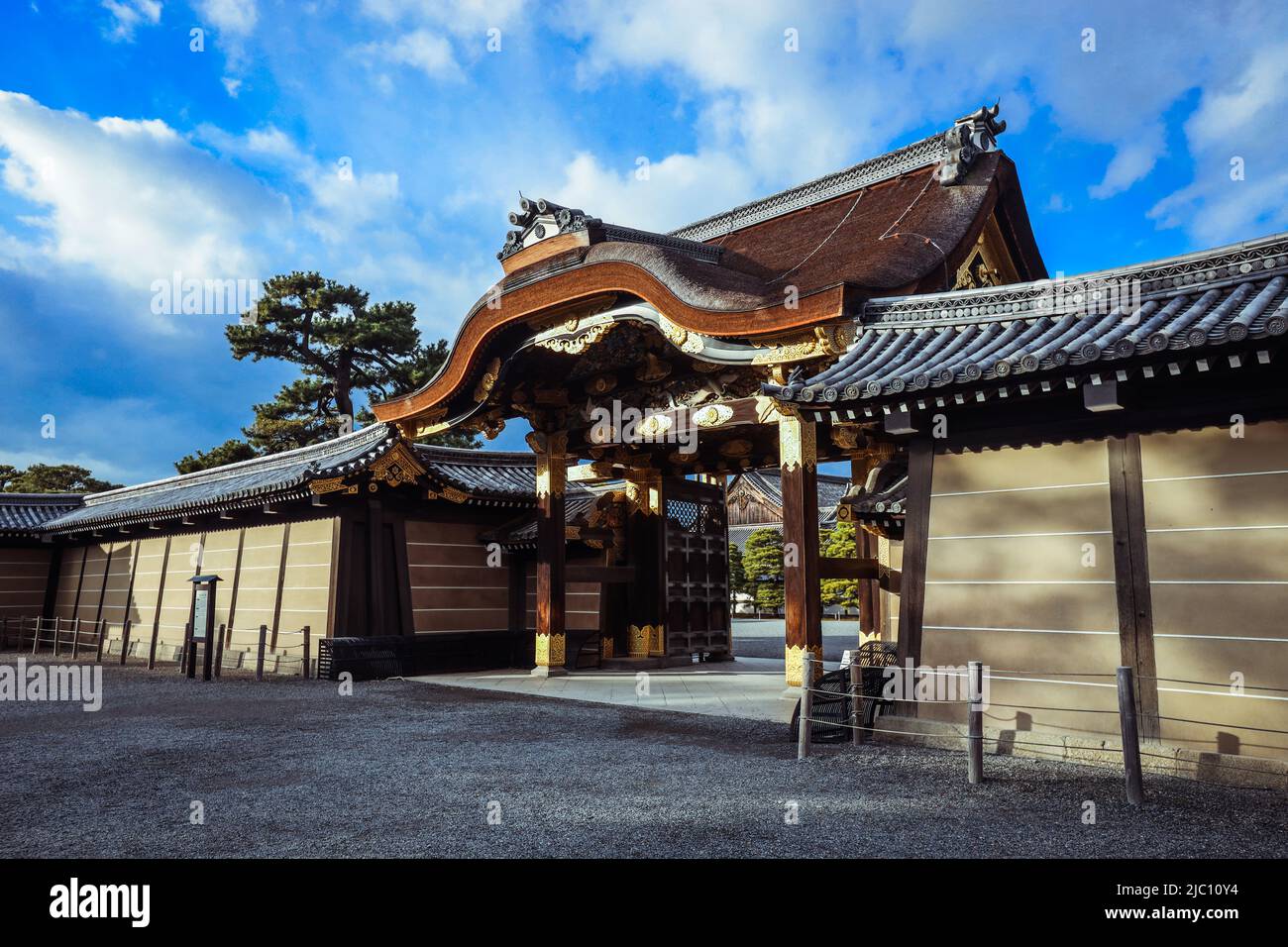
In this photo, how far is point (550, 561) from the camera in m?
15.0

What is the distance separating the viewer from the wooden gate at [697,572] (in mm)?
17312

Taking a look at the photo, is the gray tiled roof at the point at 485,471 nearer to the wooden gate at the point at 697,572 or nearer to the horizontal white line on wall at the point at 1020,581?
the wooden gate at the point at 697,572

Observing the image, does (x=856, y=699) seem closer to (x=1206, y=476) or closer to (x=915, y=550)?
(x=915, y=550)

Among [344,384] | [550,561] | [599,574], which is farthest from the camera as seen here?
[344,384]

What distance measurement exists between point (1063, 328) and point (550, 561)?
937cm

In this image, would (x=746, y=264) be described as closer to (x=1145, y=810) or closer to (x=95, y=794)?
(x=1145, y=810)

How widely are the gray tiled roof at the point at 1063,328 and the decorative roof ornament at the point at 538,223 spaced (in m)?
5.31

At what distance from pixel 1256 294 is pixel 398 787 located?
806 centimetres

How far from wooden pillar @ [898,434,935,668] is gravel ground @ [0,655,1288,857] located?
1168mm

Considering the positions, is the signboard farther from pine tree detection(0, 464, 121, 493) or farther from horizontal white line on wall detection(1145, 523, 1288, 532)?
pine tree detection(0, 464, 121, 493)

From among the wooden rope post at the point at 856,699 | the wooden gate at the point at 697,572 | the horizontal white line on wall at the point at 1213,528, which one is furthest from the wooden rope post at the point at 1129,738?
the wooden gate at the point at 697,572

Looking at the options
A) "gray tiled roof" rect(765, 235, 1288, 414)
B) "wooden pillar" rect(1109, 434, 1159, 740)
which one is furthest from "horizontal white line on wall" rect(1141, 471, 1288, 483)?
"gray tiled roof" rect(765, 235, 1288, 414)

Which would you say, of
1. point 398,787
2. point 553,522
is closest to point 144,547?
point 553,522

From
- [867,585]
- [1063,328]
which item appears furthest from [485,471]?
[1063,328]
